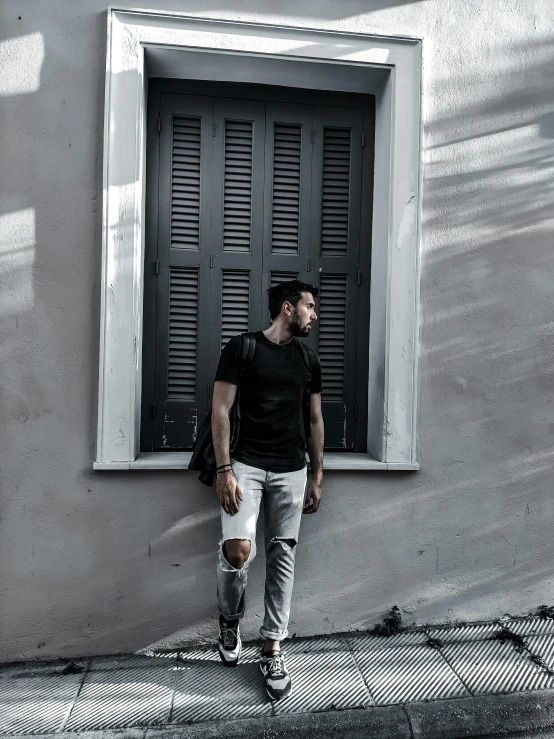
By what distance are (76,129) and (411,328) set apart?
252 cm

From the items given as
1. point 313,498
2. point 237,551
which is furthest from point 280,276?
point 237,551

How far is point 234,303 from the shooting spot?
4.03m

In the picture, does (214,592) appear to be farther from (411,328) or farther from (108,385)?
(411,328)

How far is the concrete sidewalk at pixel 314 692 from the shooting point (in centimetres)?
297

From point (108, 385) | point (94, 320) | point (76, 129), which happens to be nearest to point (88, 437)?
point (108, 385)

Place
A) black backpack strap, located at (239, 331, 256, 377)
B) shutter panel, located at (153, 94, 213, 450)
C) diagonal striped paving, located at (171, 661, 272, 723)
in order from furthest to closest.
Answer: shutter panel, located at (153, 94, 213, 450), black backpack strap, located at (239, 331, 256, 377), diagonal striped paving, located at (171, 661, 272, 723)

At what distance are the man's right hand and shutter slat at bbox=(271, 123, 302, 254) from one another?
173 centimetres

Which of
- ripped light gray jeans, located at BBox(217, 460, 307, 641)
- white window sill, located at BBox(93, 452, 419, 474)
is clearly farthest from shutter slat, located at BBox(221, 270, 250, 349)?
ripped light gray jeans, located at BBox(217, 460, 307, 641)

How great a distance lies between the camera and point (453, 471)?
398cm

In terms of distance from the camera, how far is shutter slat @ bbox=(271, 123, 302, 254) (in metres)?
4.07

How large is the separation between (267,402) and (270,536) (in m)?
0.81

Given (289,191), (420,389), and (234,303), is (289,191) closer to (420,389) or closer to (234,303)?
(234,303)

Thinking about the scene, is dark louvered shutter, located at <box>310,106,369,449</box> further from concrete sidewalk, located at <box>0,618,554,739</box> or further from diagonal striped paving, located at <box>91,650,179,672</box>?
diagonal striped paving, located at <box>91,650,179,672</box>

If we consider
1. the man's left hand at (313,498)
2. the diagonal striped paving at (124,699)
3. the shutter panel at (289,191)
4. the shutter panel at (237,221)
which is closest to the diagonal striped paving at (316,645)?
the diagonal striped paving at (124,699)
